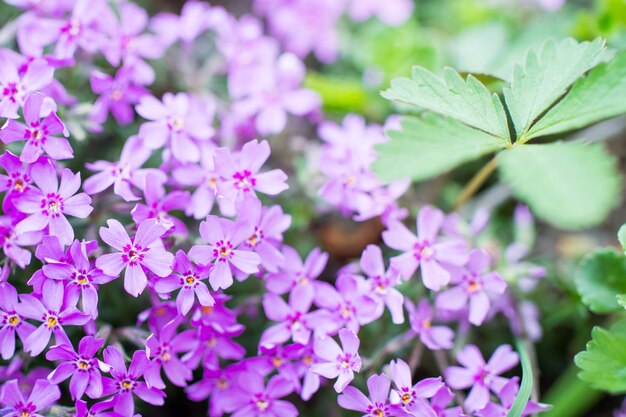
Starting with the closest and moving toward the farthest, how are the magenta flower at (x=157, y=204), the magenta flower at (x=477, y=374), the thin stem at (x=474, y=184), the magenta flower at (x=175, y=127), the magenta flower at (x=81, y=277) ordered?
the magenta flower at (x=81, y=277)
the magenta flower at (x=157, y=204)
the magenta flower at (x=477, y=374)
the magenta flower at (x=175, y=127)
the thin stem at (x=474, y=184)

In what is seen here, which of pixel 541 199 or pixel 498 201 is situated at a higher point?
pixel 541 199

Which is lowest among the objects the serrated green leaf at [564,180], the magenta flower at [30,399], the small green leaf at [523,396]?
the magenta flower at [30,399]

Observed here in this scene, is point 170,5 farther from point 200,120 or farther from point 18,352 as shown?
point 18,352

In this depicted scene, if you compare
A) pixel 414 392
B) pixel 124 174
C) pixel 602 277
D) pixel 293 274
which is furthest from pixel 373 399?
pixel 124 174

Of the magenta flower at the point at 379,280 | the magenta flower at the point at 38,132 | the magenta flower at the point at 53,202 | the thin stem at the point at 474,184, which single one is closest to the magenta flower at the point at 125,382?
the magenta flower at the point at 53,202

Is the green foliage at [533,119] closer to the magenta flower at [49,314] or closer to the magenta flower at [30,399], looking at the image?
the magenta flower at [49,314]

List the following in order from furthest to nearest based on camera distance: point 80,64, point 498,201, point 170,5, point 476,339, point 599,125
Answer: point 170,5
point 599,125
point 498,201
point 476,339
point 80,64

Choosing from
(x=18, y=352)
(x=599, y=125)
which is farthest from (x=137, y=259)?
(x=599, y=125)
